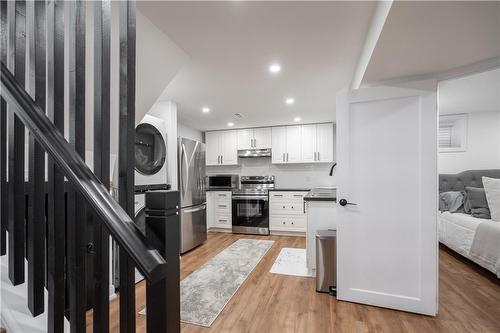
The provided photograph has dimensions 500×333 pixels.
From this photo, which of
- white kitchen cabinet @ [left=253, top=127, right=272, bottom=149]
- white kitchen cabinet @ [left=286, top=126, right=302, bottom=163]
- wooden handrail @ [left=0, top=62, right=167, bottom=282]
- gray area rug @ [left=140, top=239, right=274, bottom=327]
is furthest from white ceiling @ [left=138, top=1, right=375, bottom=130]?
gray area rug @ [left=140, top=239, right=274, bottom=327]

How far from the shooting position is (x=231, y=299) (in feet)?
7.54

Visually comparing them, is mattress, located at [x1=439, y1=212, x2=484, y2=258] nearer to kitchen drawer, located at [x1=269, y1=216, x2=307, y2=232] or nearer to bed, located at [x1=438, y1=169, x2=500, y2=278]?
bed, located at [x1=438, y1=169, x2=500, y2=278]

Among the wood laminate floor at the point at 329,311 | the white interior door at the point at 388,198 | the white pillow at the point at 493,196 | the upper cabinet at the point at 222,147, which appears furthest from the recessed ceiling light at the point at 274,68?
the upper cabinet at the point at 222,147

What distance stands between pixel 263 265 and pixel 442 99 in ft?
11.1

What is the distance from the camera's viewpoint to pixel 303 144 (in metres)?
5.14

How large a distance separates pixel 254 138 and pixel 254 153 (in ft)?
1.12

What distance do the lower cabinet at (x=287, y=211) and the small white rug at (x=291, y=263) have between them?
0.96 metres

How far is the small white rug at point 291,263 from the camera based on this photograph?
294 cm

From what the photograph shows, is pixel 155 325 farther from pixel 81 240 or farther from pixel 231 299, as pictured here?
pixel 231 299

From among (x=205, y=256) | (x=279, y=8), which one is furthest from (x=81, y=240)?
(x=205, y=256)

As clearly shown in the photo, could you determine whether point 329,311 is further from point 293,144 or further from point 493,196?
point 293,144

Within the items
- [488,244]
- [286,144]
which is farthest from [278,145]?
[488,244]

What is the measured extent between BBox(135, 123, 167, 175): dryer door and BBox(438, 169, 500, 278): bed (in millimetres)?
3837

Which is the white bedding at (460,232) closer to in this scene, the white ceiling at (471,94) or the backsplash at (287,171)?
the white ceiling at (471,94)
